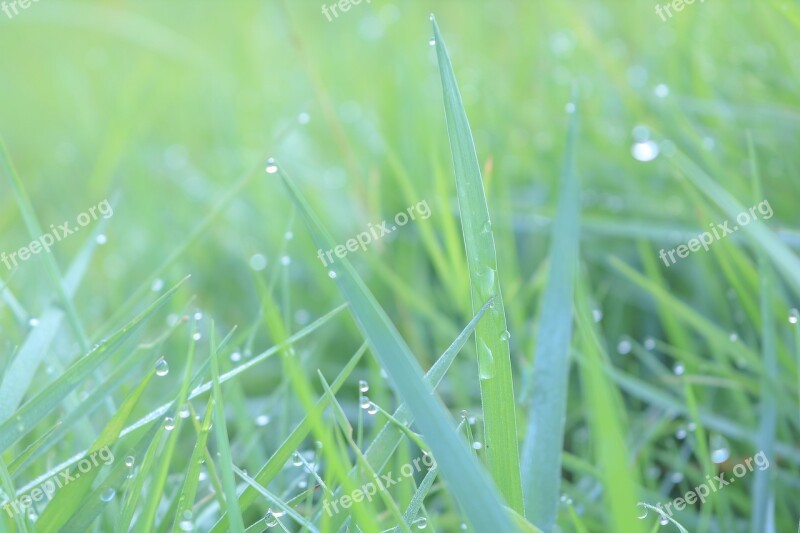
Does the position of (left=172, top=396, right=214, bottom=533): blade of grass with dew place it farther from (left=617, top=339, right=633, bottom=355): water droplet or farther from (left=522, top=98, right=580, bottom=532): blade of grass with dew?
(left=617, top=339, right=633, bottom=355): water droplet

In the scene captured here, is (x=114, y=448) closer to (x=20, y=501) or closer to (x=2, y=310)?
(x=20, y=501)

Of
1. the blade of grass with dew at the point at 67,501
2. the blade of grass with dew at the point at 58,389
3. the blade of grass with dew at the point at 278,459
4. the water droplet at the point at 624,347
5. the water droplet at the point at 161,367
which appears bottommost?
the water droplet at the point at 624,347

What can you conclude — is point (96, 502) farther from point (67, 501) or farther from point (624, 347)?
point (624, 347)

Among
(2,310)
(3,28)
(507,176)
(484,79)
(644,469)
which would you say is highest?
(3,28)

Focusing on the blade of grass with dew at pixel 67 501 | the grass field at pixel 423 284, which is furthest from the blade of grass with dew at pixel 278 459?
the blade of grass with dew at pixel 67 501

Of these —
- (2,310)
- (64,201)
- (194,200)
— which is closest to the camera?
(2,310)

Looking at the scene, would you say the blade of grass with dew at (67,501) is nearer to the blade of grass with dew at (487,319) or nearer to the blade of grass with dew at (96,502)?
the blade of grass with dew at (96,502)

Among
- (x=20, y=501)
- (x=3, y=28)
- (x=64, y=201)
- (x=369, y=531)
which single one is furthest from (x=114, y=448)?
(x=3, y=28)
